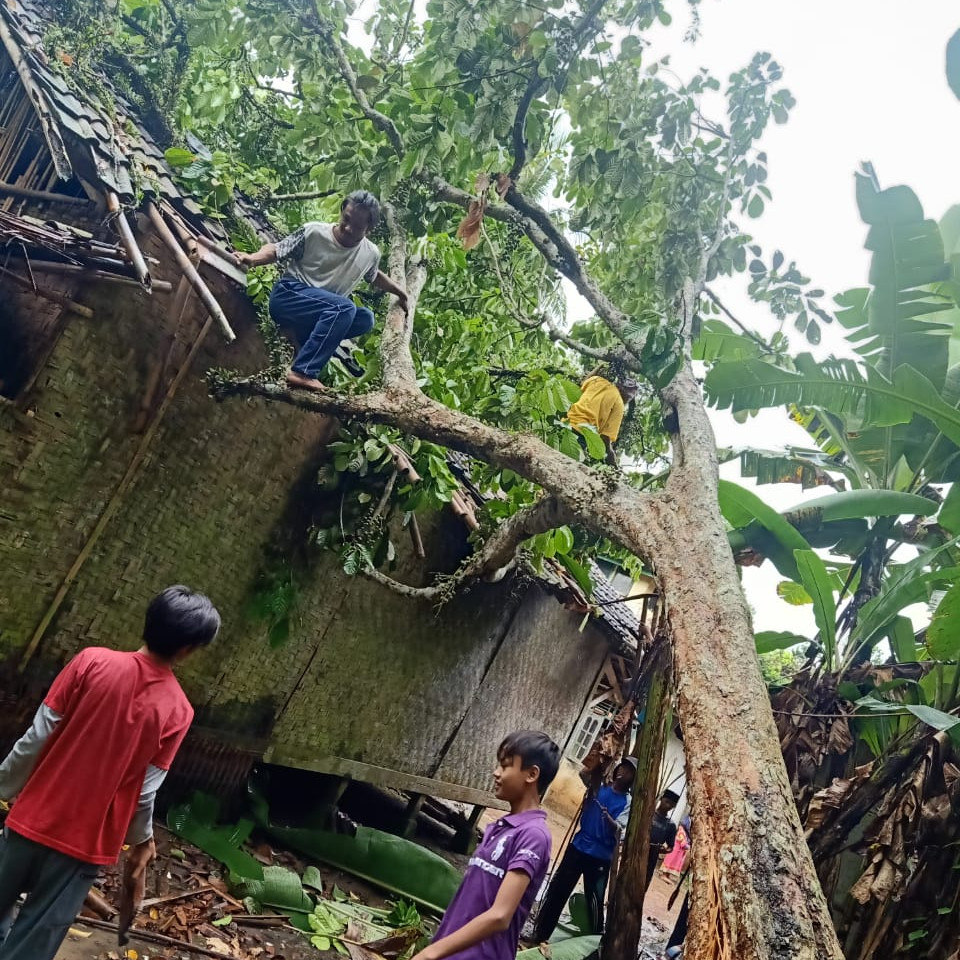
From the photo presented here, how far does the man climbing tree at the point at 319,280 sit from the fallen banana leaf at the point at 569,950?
3872 millimetres

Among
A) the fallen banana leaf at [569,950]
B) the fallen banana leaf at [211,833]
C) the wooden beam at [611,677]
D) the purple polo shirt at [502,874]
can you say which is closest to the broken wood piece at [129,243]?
the purple polo shirt at [502,874]

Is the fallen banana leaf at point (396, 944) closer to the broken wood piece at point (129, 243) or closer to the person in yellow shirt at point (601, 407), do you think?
the person in yellow shirt at point (601, 407)

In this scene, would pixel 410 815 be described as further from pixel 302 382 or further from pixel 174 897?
pixel 302 382

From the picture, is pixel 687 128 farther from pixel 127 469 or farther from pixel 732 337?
pixel 127 469

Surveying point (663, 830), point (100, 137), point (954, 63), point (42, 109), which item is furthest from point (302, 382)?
point (663, 830)

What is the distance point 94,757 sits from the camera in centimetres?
211

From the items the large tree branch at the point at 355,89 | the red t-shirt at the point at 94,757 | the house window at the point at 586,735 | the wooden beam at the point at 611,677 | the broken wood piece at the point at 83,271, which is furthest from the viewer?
the house window at the point at 586,735

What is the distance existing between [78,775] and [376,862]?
12.6ft

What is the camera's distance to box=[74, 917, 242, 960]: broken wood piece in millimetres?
3242

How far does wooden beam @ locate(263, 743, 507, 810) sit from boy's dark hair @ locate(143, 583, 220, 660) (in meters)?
3.20

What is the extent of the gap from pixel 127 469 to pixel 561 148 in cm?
663

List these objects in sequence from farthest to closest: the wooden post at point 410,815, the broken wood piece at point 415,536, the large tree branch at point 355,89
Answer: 1. the wooden post at point 410,815
2. the broken wood piece at point 415,536
3. the large tree branch at point 355,89

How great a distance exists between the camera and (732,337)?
4852 mm

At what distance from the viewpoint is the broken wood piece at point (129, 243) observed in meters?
3.19
